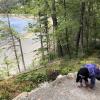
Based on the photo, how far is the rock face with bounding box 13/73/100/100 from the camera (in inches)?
382

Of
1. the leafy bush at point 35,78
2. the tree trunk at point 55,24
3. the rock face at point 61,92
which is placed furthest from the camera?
the tree trunk at point 55,24

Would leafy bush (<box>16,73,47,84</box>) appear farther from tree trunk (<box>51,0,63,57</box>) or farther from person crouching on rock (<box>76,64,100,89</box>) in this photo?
tree trunk (<box>51,0,63,57</box>)

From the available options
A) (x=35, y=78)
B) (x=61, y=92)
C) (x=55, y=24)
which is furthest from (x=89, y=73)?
(x=55, y=24)

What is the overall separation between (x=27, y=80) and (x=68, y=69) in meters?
2.37

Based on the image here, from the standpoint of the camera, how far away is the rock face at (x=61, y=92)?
971cm

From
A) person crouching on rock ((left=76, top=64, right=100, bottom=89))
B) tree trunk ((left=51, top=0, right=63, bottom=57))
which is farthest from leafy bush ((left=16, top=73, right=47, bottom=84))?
tree trunk ((left=51, top=0, right=63, bottom=57))

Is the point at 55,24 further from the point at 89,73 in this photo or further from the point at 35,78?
the point at 89,73

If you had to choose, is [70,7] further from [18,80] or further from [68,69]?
[18,80]

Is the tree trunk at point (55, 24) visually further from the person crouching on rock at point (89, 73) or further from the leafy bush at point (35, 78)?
the person crouching on rock at point (89, 73)

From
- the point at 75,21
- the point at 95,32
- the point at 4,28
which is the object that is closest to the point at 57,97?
the point at 75,21

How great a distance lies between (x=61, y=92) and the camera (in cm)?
1010

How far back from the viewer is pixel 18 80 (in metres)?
11.8

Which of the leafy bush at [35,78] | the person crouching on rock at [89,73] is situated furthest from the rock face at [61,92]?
the leafy bush at [35,78]

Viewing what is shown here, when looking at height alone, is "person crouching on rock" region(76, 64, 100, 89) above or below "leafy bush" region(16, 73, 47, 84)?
above
